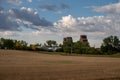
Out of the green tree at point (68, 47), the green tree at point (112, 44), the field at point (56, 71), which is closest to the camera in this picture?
the field at point (56, 71)

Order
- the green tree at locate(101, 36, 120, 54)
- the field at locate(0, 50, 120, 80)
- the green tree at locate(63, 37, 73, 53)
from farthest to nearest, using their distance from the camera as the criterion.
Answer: the green tree at locate(101, 36, 120, 54) → the green tree at locate(63, 37, 73, 53) → the field at locate(0, 50, 120, 80)

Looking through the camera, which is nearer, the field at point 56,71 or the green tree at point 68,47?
the field at point 56,71

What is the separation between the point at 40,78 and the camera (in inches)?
1012

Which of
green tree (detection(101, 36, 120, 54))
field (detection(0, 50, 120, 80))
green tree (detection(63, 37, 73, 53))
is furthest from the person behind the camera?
green tree (detection(101, 36, 120, 54))

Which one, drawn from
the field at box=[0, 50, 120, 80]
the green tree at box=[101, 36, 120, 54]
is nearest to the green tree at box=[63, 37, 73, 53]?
the green tree at box=[101, 36, 120, 54]

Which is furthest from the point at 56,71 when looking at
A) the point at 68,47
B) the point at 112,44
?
the point at 112,44

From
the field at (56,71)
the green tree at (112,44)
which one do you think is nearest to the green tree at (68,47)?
the green tree at (112,44)

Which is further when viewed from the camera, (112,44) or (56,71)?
(112,44)

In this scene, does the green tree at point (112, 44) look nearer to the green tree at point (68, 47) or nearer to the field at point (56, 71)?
the green tree at point (68, 47)

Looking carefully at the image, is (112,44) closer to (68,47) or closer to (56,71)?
(68,47)

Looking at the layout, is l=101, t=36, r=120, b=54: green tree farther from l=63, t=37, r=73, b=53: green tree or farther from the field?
the field

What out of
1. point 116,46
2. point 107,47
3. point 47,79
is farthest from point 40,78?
point 116,46

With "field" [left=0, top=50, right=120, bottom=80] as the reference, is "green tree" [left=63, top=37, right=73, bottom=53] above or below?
above

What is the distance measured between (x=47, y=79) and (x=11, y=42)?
521 feet
